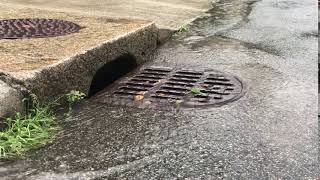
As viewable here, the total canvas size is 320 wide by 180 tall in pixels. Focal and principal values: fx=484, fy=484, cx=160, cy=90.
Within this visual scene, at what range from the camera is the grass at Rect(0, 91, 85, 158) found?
2.67m

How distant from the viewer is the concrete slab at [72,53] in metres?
3.06

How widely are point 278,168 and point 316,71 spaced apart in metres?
1.97

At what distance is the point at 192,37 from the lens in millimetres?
5414

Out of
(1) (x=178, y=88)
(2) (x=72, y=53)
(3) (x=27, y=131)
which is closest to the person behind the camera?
(3) (x=27, y=131)

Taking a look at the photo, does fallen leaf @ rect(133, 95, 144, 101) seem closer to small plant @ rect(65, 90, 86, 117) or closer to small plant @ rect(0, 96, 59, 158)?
small plant @ rect(65, 90, 86, 117)

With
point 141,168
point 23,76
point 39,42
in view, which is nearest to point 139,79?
point 39,42

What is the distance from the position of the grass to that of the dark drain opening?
59 cm

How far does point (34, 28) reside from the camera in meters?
4.35

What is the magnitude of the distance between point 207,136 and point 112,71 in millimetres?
1406

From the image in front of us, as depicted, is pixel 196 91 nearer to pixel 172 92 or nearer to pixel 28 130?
pixel 172 92

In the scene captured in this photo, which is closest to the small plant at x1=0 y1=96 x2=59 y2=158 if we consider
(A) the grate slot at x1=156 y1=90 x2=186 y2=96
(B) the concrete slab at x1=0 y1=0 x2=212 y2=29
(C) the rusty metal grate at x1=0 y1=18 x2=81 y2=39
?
(A) the grate slot at x1=156 y1=90 x2=186 y2=96

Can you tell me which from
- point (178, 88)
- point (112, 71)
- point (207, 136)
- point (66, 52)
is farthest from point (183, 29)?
point (207, 136)

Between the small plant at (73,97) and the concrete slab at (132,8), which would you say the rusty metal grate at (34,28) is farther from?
the concrete slab at (132,8)

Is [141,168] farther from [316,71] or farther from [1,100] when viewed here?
[316,71]
